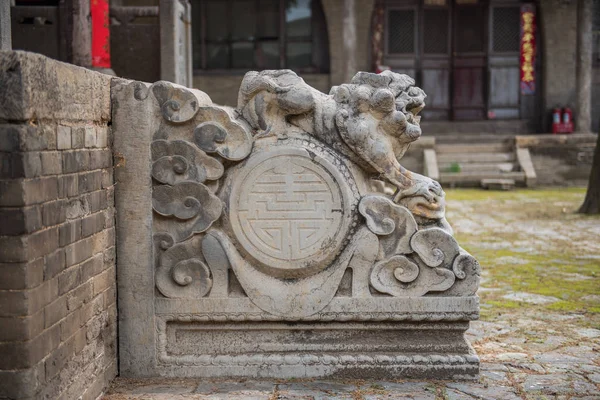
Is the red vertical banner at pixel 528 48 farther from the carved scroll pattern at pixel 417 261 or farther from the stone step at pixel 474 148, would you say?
the carved scroll pattern at pixel 417 261

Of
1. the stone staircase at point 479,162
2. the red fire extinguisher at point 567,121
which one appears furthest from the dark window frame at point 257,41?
the red fire extinguisher at point 567,121

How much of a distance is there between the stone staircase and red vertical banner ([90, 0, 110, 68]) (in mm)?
7954

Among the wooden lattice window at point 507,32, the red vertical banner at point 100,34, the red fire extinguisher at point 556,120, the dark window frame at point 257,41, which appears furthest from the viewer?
the wooden lattice window at point 507,32

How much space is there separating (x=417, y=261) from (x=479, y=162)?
11258 mm

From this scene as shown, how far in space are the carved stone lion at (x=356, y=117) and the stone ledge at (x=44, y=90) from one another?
2.58 feet

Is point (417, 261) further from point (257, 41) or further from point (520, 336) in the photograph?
point (257, 41)

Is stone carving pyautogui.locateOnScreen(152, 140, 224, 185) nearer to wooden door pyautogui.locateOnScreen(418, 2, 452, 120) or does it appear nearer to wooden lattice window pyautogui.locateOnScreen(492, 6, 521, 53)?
wooden door pyautogui.locateOnScreen(418, 2, 452, 120)

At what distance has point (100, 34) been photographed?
22.5 feet

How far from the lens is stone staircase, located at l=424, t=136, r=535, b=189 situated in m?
13.8

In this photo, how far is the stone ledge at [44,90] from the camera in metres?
2.47

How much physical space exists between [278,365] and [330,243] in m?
0.62

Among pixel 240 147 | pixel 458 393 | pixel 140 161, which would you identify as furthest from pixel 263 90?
pixel 458 393

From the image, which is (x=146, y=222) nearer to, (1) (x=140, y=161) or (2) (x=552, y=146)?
(1) (x=140, y=161)

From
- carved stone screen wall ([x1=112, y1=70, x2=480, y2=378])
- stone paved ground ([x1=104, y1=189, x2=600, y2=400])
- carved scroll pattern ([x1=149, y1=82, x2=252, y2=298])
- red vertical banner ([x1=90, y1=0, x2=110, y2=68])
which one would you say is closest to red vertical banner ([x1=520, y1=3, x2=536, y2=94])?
stone paved ground ([x1=104, y1=189, x2=600, y2=400])
